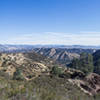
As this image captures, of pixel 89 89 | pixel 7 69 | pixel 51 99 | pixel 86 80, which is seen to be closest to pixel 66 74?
pixel 86 80

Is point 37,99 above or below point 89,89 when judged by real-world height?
above

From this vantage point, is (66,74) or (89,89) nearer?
(89,89)

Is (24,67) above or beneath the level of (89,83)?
above

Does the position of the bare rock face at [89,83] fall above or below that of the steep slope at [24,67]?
below

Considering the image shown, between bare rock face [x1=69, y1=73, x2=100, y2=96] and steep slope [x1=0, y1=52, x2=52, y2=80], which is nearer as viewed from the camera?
bare rock face [x1=69, y1=73, x2=100, y2=96]

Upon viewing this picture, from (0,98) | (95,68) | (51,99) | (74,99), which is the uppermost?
(0,98)

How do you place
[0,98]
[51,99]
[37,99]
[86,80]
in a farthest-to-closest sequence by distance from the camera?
1. [86,80]
2. [51,99]
3. [37,99]
4. [0,98]

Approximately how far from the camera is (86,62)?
85.4 m

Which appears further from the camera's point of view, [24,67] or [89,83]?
[24,67]

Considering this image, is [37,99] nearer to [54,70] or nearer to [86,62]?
[54,70]

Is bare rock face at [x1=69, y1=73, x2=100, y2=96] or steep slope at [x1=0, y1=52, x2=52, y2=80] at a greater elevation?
steep slope at [x1=0, y1=52, x2=52, y2=80]

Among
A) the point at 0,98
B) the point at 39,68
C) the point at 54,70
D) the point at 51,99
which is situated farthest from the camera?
the point at 39,68

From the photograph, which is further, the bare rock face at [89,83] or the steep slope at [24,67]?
the steep slope at [24,67]

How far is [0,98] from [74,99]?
10.7 meters
